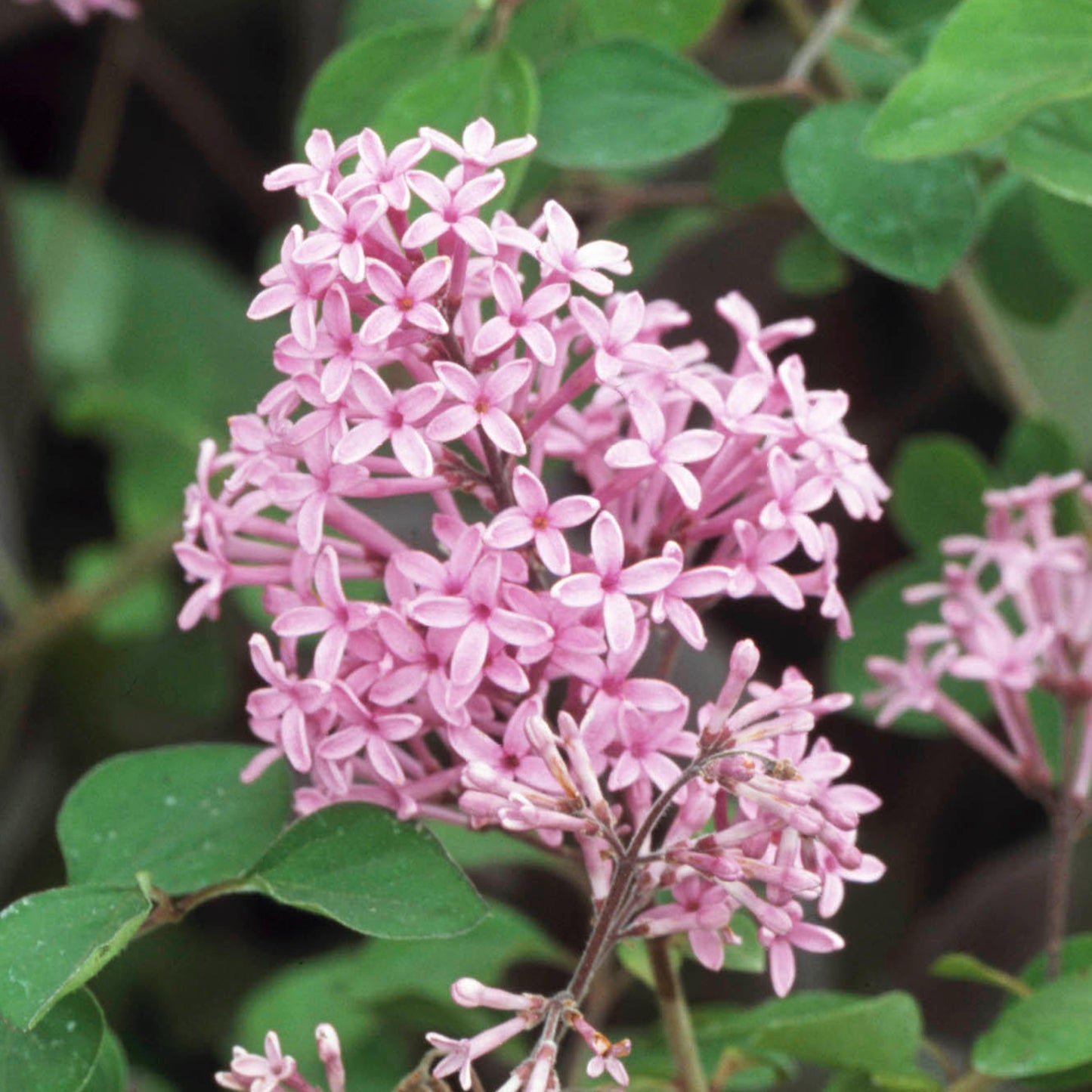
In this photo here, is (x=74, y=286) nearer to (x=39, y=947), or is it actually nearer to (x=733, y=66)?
(x=733, y=66)

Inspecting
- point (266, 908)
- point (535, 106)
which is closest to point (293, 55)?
point (266, 908)

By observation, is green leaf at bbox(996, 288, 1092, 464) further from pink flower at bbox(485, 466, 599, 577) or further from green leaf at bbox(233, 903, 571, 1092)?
pink flower at bbox(485, 466, 599, 577)

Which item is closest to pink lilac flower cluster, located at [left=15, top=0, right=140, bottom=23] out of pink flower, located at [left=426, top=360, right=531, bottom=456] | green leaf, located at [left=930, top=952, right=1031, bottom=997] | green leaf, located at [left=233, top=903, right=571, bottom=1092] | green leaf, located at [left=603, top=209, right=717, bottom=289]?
green leaf, located at [left=603, top=209, right=717, bottom=289]

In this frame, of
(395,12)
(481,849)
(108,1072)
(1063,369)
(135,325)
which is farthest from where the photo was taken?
(135,325)

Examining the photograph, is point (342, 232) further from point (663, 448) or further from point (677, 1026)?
point (677, 1026)

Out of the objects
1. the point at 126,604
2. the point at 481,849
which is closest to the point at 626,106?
the point at 481,849

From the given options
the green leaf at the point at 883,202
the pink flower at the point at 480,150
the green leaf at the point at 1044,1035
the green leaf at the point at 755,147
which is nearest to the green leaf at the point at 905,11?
the green leaf at the point at 755,147

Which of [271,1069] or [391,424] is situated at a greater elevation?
[391,424]
